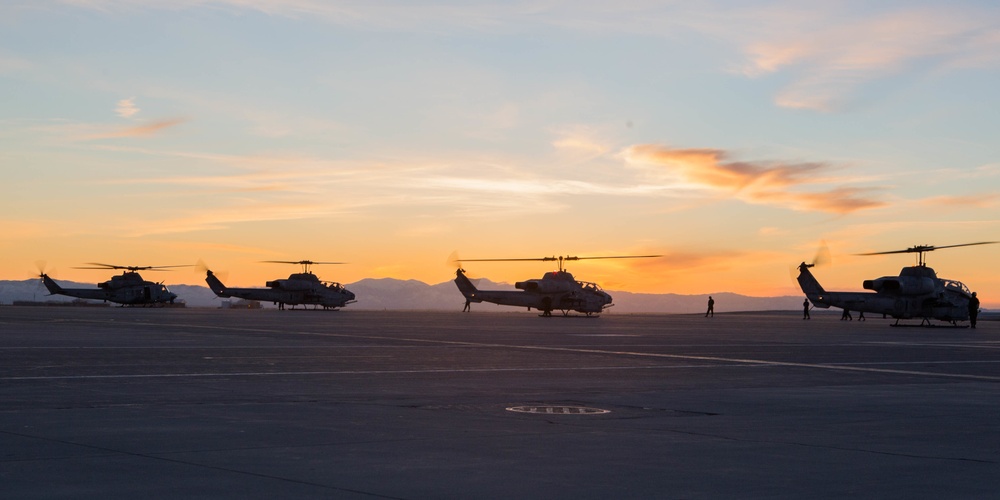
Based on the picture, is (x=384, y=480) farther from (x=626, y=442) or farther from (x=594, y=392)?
(x=594, y=392)

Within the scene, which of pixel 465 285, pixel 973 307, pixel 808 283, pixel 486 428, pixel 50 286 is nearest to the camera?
pixel 486 428

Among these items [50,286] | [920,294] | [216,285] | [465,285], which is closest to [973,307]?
[920,294]

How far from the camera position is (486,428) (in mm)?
12094

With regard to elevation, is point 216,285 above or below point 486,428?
above

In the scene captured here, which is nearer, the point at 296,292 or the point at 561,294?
the point at 561,294

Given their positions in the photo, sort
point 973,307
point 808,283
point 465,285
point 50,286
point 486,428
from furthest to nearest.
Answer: point 50,286 < point 465,285 < point 808,283 < point 973,307 < point 486,428

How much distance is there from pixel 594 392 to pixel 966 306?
5768 centimetres

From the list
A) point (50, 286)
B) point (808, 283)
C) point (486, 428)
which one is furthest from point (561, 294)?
point (486, 428)

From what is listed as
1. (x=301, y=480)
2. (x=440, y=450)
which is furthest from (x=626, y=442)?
(x=301, y=480)

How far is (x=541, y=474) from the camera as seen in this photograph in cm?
903

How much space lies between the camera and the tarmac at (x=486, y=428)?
8.53 meters

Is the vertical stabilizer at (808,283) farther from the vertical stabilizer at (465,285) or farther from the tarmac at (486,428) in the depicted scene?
the tarmac at (486,428)

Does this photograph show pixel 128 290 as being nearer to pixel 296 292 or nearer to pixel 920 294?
pixel 296 292

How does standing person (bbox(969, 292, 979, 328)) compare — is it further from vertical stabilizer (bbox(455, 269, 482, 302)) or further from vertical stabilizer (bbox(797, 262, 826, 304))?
vertical stabilizer (bbox(455, 269, 482, 302))
